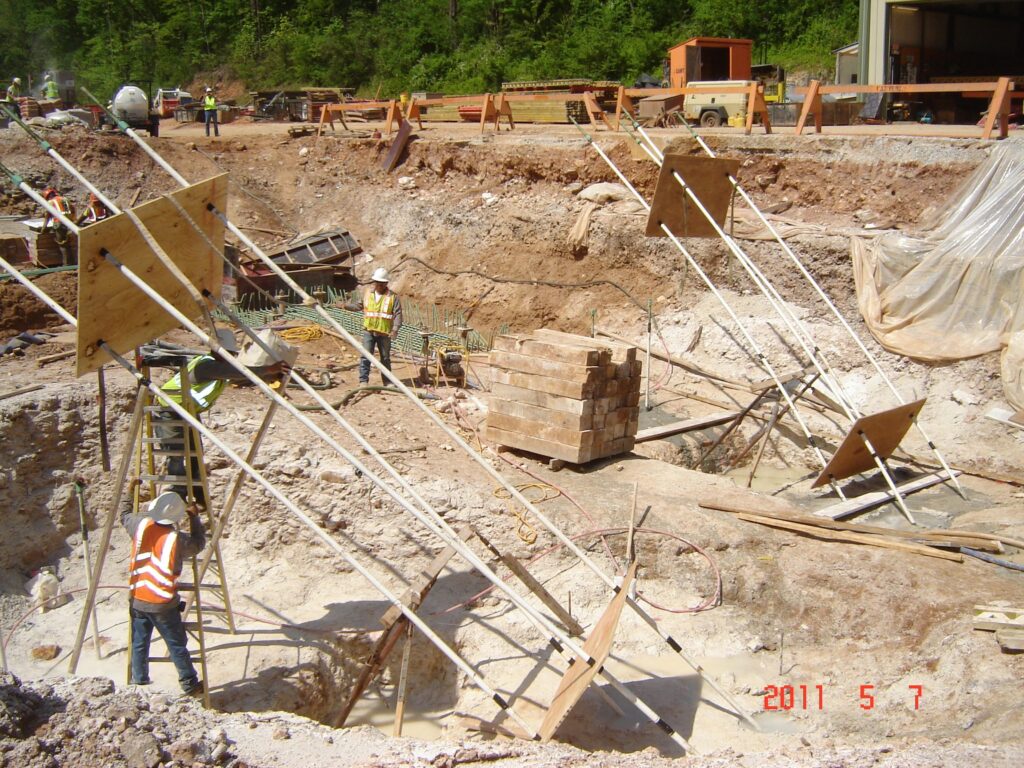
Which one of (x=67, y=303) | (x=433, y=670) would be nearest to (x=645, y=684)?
(x=433, y=670)

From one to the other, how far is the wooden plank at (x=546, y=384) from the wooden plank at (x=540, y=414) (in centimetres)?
21

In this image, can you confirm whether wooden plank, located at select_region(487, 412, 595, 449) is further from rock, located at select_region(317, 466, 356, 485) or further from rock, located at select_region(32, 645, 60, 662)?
rock, located at select_region(32, 645, 60, 662)

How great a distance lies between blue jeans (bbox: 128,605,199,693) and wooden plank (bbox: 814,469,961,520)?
6.28 m

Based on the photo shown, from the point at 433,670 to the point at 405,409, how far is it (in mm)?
3776

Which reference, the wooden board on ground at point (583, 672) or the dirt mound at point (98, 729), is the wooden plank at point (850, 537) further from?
the dirt mound at point (98, 729)

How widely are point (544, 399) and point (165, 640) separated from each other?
195 inches

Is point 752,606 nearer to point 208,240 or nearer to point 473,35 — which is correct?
point 208,240

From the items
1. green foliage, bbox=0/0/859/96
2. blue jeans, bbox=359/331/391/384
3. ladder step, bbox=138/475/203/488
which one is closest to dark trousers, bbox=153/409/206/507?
ladder step, bbox=138/475/203/488

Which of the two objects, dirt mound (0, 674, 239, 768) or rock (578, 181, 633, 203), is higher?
rock (578, 181, 633, 203)

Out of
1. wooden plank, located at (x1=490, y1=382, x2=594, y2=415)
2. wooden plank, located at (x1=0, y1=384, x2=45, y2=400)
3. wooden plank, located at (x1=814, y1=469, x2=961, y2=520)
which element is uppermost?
wooden plank, located at (x1=0, y1=384, x2=45, y2=400)

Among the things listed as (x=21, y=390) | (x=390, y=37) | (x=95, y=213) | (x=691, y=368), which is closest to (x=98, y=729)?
(x=21, y=390)

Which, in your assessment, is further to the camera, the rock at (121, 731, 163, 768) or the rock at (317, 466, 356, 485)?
the rock at (317, 466, 356, 485)

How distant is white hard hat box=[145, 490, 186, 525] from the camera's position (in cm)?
669

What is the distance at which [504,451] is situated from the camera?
11.0m
